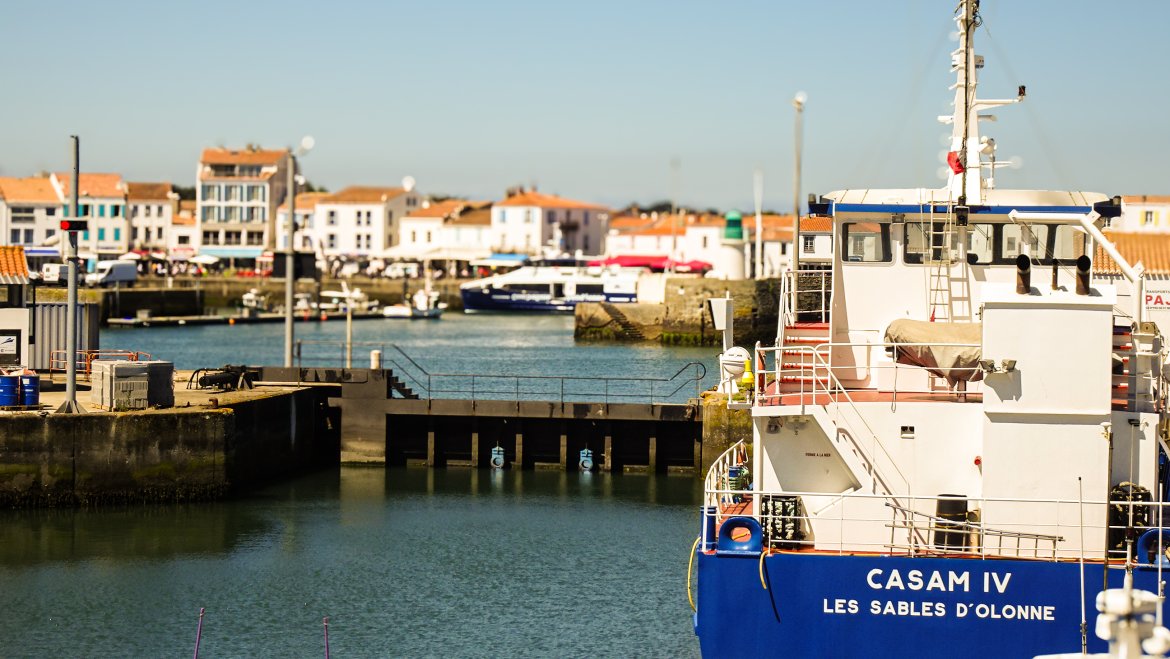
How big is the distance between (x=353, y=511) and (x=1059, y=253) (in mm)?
17634

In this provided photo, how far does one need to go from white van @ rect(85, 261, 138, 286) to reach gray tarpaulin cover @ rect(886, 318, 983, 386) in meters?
91.4

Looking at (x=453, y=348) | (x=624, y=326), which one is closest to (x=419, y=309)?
(x=624, y=326)

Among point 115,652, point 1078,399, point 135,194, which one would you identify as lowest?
point 115,652

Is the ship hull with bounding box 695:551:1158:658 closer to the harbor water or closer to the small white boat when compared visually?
the harbor water

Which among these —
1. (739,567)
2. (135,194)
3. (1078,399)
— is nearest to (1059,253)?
(1078,399)

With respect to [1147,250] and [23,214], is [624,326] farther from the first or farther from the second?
[23,214]

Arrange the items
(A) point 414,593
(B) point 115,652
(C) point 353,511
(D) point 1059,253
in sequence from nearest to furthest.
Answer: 1. (D) point 1059,253
2. (B) point 115,652
3. (A) point 414,593
4. (C) point 353,511

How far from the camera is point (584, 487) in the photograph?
3488cm

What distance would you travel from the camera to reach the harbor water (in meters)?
22.0

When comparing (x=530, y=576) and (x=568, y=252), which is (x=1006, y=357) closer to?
(x=530, y=576)

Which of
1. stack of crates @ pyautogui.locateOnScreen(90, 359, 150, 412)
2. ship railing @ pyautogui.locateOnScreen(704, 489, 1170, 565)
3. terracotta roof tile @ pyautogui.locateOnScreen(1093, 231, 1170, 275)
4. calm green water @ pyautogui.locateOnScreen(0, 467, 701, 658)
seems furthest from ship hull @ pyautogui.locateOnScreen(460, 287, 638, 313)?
ship railing @ pyautogui.locateOnScreen(704, 489, 1170, 565)

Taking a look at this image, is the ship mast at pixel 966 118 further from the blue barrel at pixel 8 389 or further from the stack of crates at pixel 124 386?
the blue barrel at pixel 8 389

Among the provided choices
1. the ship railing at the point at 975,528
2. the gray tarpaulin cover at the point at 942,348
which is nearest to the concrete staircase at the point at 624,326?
the gray tarpaulin cover at the point at 942,348

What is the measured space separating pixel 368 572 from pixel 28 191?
113043mm
